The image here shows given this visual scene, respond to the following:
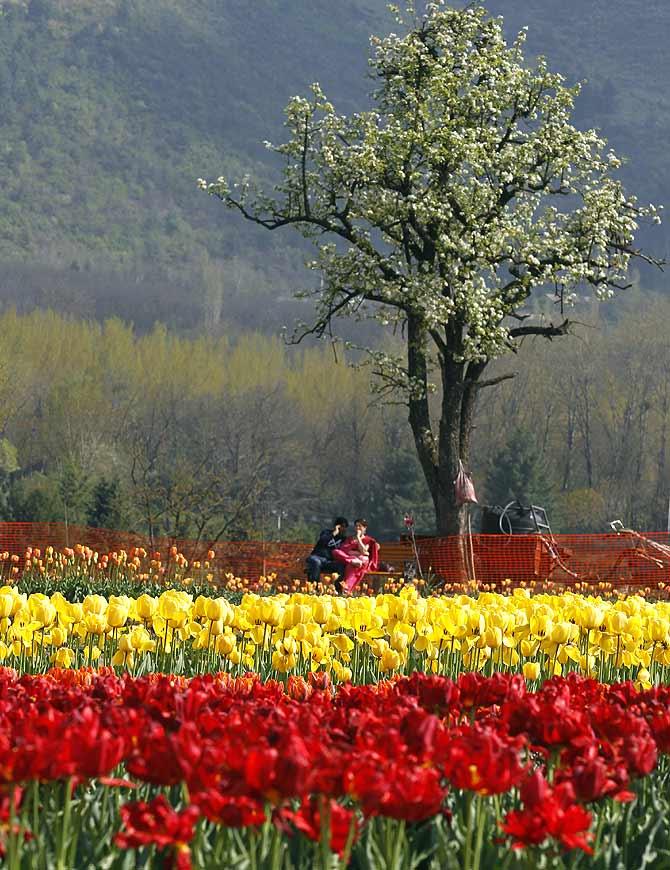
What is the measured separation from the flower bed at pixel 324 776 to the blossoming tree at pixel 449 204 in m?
21.3

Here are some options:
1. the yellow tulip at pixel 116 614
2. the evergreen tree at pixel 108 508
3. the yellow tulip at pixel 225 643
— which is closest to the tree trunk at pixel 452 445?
the evergreen tree at pixel 108 508

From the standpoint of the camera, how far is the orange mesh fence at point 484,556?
21.2 meters

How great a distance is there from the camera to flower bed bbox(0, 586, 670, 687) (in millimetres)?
5883

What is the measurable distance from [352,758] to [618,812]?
1.21m

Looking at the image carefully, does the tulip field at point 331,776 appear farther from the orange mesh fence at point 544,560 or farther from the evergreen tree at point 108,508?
the evergreen tree at point 108,508

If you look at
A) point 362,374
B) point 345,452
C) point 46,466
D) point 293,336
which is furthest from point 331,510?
point 293,336

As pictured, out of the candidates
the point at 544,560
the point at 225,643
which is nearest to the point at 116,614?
the point at 225,643

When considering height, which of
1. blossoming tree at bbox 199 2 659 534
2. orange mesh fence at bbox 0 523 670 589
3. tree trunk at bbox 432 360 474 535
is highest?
blossoming tree at bbox 199 2 659 534

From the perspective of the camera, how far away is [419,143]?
1000 inches

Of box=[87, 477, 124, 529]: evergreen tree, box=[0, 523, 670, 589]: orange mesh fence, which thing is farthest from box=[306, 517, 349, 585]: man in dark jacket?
box=[87, 477, 124, 529]: evergreen tree

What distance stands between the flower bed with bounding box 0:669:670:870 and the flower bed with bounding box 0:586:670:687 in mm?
1933

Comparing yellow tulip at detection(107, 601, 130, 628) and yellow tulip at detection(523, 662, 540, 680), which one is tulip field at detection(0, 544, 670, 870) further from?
yellow tulip at detection(523, 662, 540, 680)

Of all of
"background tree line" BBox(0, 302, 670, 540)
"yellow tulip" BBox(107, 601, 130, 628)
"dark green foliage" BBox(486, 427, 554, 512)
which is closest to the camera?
"yellow tulip" BBox(107, 601, 130, 628)

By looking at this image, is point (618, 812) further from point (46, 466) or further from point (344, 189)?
point (46, 466)
